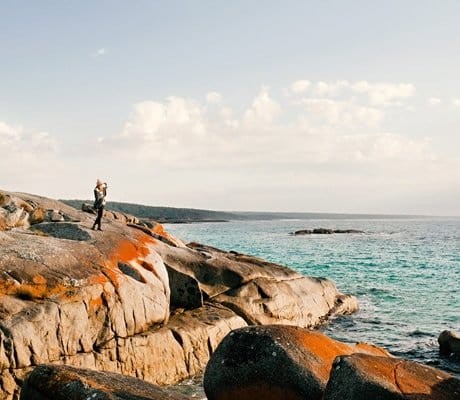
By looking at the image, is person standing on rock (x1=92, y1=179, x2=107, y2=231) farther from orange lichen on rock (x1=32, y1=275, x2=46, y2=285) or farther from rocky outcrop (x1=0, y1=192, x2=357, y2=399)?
orange lichen on rock (x1=32, y1=275, x2=46, y2=285)

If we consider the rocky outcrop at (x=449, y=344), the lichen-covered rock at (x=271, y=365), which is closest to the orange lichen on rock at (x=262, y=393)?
the lichen-covered rock at (x=271, y=365)

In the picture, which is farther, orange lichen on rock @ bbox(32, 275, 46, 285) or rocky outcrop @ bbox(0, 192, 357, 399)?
orange lichen on rock @ bbox(32, 275, 46, 285)

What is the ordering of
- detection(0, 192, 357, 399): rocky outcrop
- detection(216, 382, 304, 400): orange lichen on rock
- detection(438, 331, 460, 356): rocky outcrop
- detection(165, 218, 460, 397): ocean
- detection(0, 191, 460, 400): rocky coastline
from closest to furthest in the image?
detection(0, 191, 460, 400): rocky coastline → detection(216, 382, 304, 400): orange lichen on rock → detection(0, 192, 357, 399): rocky outcrop → detection(438, 331, 460, 356): rocky outcrop → detection(165, 218, 460, 397): ocean

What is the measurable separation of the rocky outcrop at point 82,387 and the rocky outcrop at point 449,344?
15370mm

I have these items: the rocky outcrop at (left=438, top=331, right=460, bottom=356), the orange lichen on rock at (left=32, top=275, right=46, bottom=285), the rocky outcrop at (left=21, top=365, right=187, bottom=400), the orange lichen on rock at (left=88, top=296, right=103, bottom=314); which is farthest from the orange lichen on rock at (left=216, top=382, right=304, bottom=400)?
the rocky outcrop at (left=438, top=331, right=460, bottom=356)

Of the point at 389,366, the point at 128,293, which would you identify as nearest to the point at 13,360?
the point at 128,293

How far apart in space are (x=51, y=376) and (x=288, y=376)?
14.2ft

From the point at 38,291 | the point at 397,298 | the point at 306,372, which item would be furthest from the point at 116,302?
the point at 397,298

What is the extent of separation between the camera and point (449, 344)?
69.7 feet

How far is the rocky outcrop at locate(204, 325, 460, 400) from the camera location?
7.97 meters

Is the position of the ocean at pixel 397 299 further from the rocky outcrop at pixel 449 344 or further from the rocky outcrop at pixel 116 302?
the rocky outcrop at pixel 116 302

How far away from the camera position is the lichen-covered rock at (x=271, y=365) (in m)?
9.61

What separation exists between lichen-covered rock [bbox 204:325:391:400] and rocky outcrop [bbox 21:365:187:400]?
3.67ft

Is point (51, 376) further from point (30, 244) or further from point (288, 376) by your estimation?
point (30, 244)
